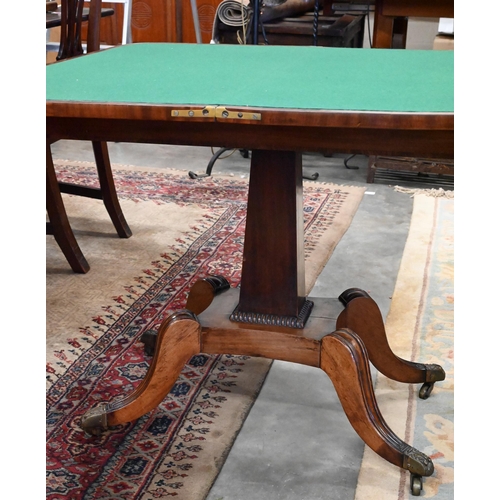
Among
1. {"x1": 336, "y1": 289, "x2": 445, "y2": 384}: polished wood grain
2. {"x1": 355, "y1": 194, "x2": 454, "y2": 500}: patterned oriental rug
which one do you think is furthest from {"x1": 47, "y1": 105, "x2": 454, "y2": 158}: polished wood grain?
{"x1": 355, "y1": 194, "x2": 454, "y2": 500}: patterned oriental rug

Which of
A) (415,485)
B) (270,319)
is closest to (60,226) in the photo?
(270,319)

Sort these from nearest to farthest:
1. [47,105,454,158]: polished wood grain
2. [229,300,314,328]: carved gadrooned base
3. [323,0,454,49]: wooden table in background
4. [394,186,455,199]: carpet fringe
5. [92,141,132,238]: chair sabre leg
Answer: [47,105,454,158]: polished wood grain < [229,300,314,328]: carved gadrooned base < [92,141,132,238]: chair sabre leg < [323,0,454,49]: wooden table in background < [394,186,455,199]: carpet fringe

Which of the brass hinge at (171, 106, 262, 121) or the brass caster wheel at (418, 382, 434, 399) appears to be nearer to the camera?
the brass hinge at (171, 106, 262, 121)

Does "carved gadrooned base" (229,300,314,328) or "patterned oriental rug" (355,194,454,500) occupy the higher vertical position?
"carved gadrooned base" (229,300,314,328)

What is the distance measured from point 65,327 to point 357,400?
1066 mm

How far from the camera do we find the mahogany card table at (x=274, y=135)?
123 centimetres

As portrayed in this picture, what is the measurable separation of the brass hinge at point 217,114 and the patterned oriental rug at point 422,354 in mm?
812

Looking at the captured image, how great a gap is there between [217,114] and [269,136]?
0.42ft

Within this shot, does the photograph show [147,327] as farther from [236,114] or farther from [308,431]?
[236,114]

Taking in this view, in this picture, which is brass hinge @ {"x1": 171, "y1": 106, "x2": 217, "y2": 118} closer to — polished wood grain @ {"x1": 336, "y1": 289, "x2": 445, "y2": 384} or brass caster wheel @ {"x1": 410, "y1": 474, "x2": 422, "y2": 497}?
polished wood grain @ {"x1": 336, "y1": 289, "x2": 445, "y2": 384}

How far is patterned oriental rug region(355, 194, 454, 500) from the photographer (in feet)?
4.98

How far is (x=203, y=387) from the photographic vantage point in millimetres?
1894

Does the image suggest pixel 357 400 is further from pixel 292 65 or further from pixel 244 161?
pixel 244 161
